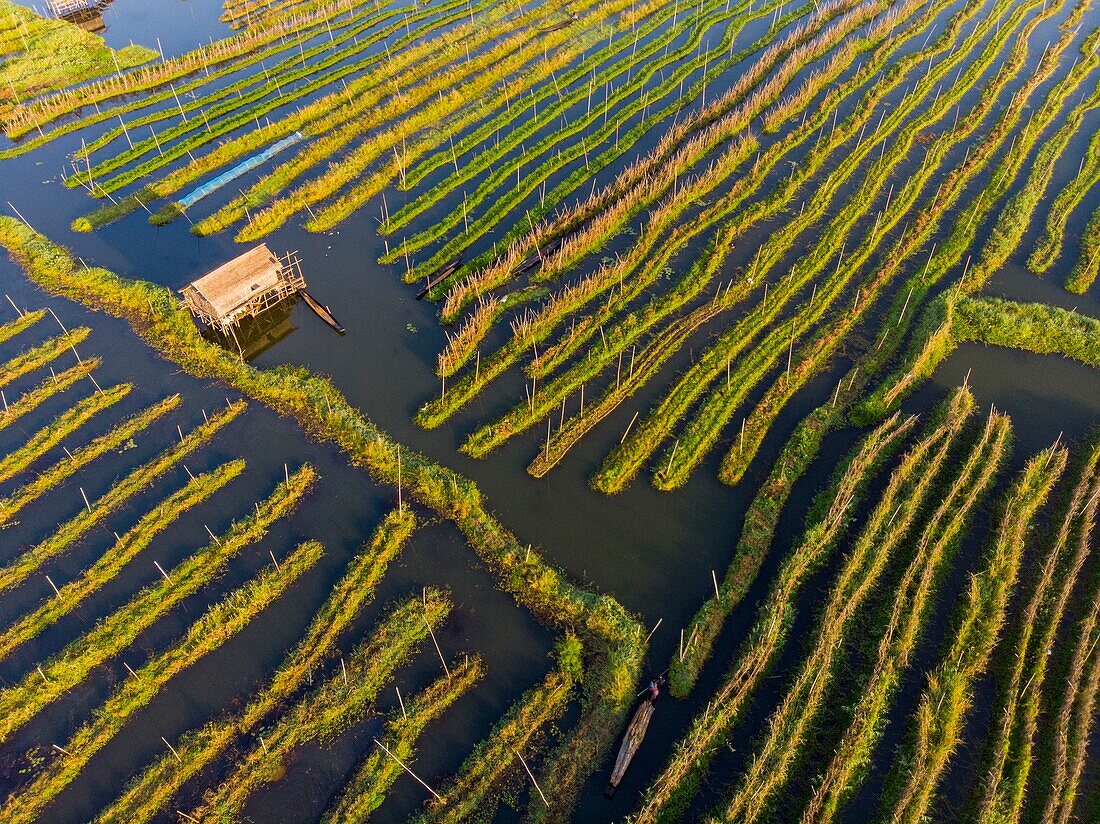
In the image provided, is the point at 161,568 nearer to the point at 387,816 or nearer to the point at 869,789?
the point at 387,816

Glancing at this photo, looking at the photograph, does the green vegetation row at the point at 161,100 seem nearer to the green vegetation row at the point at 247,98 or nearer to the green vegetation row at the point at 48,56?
the green vegetation row at the point at 247,98

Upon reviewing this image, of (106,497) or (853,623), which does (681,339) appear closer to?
(853,623)

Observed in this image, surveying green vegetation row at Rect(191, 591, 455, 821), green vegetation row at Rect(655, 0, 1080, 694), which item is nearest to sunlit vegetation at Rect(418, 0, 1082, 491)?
green vegetation row at Rect(655, 0, 1080, 694)

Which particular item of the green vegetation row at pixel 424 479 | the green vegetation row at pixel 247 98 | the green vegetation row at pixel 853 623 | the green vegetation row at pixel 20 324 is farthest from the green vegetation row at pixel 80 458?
the green vegetation row at pixel 853 623

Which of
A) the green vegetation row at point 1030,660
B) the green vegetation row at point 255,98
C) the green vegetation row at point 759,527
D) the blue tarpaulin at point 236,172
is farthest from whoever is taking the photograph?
the green vegetation row at point 255,98

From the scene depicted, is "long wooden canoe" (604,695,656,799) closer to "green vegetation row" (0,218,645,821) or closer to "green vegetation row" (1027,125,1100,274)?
"green vegetation row" (0,218,645,821)

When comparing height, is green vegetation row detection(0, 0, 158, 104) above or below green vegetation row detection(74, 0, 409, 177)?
above

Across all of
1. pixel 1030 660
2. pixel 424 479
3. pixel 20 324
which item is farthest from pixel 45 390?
pixel 1030 660

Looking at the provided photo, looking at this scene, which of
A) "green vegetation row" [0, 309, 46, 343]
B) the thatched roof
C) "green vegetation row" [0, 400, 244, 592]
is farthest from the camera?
"green vegetation row" [0, 309, 46, 343]
